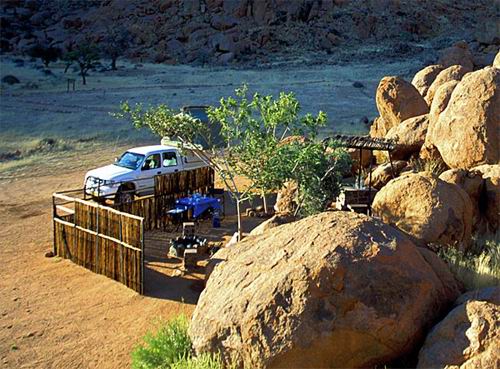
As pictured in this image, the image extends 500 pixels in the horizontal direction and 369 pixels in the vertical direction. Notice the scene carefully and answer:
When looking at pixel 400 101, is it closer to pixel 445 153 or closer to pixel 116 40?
pixel 445 153

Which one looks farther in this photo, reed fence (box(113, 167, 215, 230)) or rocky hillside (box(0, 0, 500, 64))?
rocky hillside (box(0, 0, 500, 64))

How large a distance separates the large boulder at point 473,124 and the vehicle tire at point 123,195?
25.2 ft

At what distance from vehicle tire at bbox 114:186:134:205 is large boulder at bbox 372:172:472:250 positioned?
664 centimetres

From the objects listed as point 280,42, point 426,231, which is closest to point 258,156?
point 426,231

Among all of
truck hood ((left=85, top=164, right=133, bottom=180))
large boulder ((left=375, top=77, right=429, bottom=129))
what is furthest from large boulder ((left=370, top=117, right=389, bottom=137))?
truck hood ((left=85, top=164, right=133, bottom=180))

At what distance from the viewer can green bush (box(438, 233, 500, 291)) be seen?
8.95 meters

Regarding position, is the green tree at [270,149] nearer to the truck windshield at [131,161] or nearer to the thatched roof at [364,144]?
the thatched roof at [364,144]

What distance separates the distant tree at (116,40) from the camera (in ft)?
212

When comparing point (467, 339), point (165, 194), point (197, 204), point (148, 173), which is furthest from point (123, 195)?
point (467, 339)

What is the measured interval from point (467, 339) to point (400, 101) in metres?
13.4

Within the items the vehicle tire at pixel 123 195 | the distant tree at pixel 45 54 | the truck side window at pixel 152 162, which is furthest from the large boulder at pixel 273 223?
the distant tree at pixel 45 54

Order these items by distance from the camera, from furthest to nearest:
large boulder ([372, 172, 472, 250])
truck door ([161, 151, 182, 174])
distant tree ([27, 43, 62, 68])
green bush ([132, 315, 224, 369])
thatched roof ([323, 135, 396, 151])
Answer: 1. distant tree ([27, 43, 62, 68])
2. truck door ([161, 151, 182, 174])
3. thatched roof ([323, 135, 396, 151])
4. large boulder ([372, 172, 472, 250])
5. green bush ([132, 315, 224, 369])

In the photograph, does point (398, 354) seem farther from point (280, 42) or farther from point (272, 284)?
point (280, 42)

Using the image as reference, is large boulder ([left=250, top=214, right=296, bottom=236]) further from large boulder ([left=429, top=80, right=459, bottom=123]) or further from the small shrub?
large boulder ([left=429, top=80, right=459, bottom=123])
